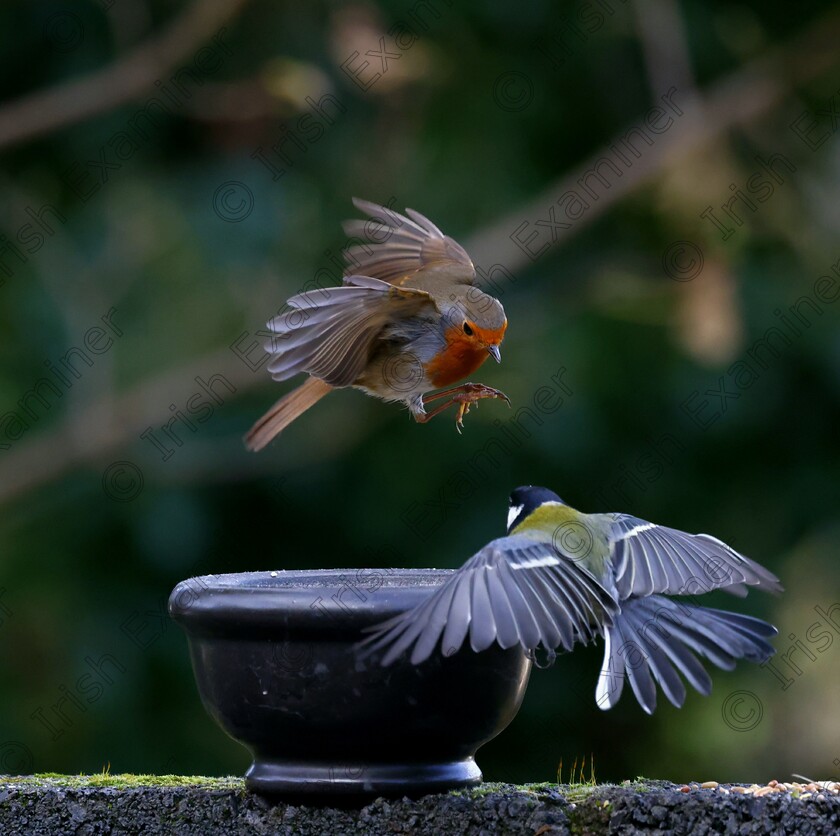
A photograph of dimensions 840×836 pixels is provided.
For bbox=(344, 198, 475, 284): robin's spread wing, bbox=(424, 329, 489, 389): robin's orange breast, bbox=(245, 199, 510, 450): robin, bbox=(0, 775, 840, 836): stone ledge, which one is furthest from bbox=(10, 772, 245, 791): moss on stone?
bbox=(344, 198, 475, 284): robin's spread wing

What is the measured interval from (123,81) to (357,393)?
95.0 inches

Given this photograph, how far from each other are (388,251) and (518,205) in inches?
172

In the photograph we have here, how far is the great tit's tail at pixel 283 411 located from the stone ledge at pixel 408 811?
4.97 ft

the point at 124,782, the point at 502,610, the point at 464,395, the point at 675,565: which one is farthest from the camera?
the point at 464,395

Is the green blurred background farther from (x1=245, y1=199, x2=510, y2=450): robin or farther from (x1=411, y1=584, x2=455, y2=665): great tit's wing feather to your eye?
(x1=411, y1=584, x2=455, y2=665): great tit's wing feather

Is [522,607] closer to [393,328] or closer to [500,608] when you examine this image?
[500,608]

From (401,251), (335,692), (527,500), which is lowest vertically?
(335,692)

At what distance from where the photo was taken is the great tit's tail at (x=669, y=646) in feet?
9.71

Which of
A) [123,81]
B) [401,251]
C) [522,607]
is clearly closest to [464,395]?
[401,251]

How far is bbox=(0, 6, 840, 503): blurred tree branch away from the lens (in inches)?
317

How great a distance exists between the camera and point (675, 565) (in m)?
3.40

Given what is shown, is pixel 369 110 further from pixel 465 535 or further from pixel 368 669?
pixel 368 669

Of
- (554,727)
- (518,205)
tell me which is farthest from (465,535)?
(518,205)

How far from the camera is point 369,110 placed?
31.3 feet
